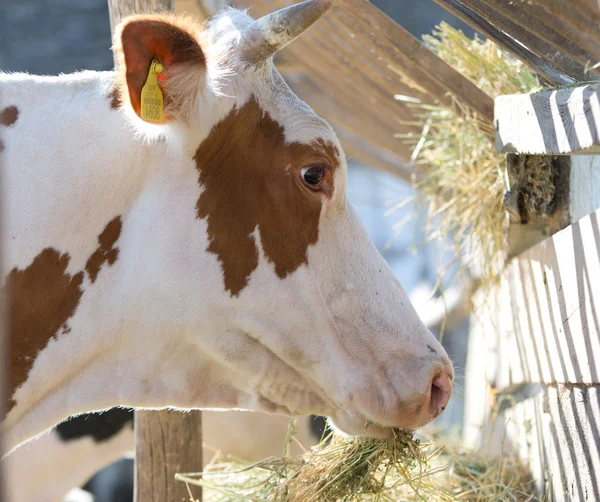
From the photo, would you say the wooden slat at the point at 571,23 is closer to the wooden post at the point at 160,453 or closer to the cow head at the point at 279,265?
the cow head at the point at 279,265

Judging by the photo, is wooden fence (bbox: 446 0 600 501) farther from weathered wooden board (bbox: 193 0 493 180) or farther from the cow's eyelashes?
the cow's eyelashes

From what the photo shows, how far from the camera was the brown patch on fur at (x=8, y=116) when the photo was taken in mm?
2188

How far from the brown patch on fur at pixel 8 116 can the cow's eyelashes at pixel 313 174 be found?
32.2 inches

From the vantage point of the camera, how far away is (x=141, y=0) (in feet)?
10.3

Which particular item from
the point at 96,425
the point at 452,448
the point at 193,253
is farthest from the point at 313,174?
the point at 452,448

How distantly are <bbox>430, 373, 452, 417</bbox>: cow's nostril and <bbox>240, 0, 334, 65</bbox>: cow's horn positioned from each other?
3.41ft

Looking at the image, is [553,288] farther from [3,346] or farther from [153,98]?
[3,346]

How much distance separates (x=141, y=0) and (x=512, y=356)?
242 centimetres

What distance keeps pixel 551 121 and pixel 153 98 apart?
1.14 metres

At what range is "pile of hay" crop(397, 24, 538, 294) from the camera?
367 cm

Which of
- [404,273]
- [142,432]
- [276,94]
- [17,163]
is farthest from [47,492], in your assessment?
[404,273]

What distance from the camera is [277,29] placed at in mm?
2084

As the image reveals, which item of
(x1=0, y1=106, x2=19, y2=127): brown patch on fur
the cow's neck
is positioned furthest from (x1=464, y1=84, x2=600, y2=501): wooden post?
(x1=0, y1=106, x2=19, y2=127): brown patch on fur

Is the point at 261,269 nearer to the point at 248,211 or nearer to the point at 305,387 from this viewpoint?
the point at 248,211
